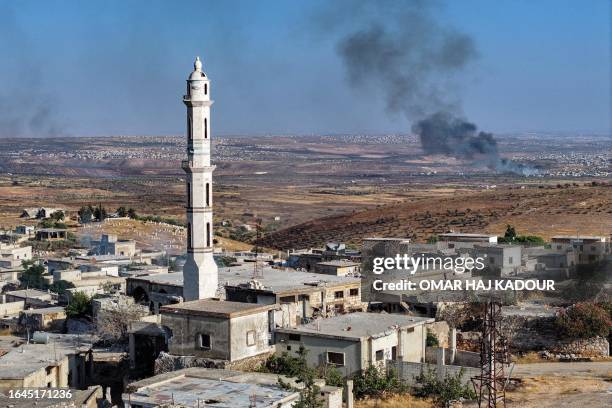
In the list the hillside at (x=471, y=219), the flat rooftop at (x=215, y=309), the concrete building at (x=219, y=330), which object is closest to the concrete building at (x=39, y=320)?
the flat rooftop at (x=215, y=309)

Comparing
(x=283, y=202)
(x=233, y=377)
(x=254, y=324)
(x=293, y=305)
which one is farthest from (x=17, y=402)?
(x=283, y=202)

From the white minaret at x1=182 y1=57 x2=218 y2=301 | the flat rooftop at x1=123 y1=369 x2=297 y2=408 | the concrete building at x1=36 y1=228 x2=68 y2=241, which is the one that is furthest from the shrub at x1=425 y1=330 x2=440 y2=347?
the concrete building at x1=36 y1=228 x2=68 y2=241

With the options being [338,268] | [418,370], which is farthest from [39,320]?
[418,370]

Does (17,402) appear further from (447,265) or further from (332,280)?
(447,265)

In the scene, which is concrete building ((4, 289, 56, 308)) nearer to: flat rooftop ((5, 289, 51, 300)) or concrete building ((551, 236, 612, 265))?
flat rooftop ((5, 289, 51, 300))

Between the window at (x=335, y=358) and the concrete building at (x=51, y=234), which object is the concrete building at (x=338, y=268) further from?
the concrete building at (x=51, y=234)
